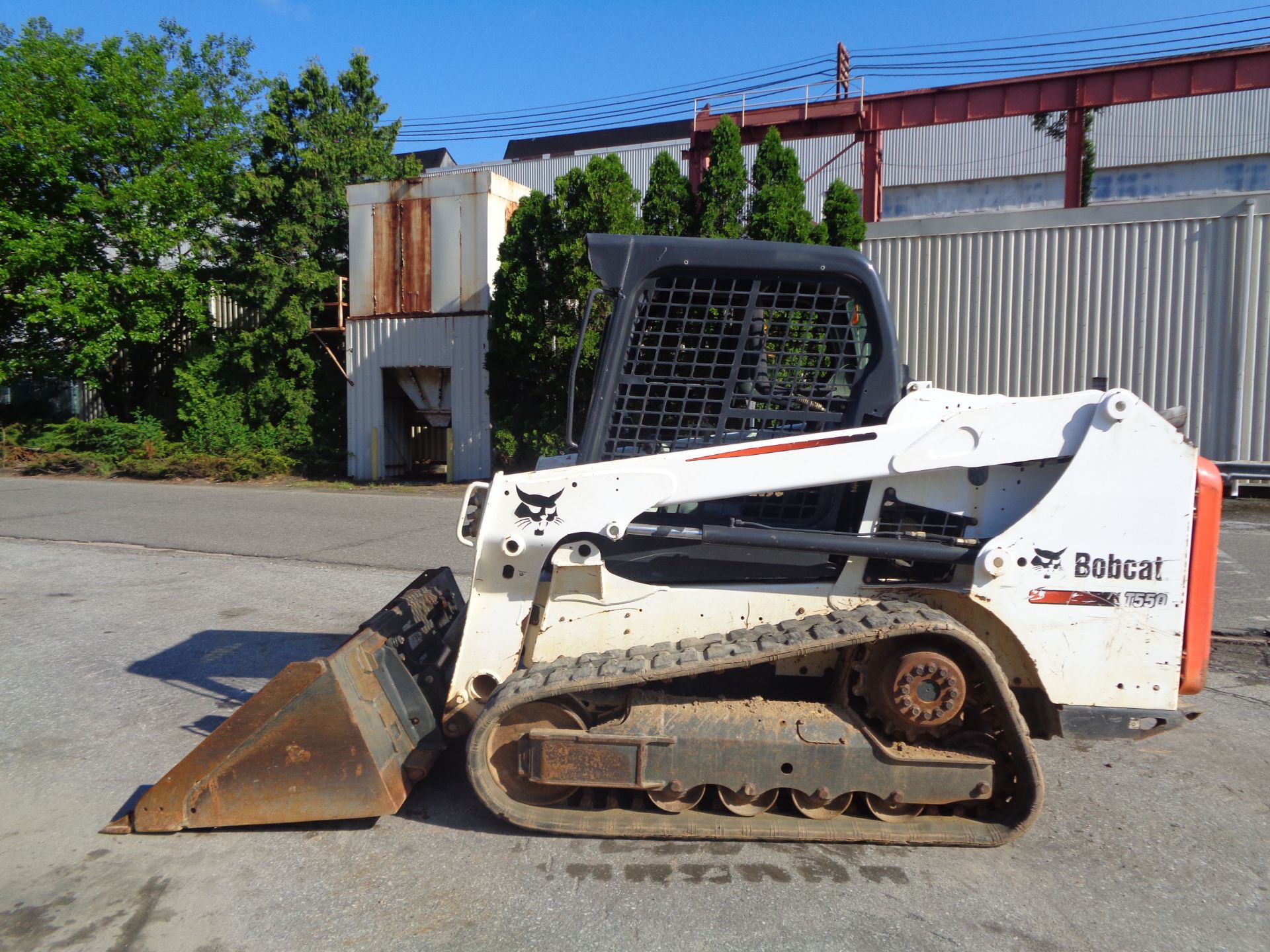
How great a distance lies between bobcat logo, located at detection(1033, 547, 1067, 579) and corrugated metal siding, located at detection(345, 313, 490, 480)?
47.9 feet

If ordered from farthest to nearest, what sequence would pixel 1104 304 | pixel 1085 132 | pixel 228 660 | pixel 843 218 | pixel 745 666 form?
1. pixel 1085 132
2. pixel 843 218
3. pixel 1104 304
4. pixel 228 660
5. pixel 745 666

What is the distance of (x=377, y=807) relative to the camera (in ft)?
11.8

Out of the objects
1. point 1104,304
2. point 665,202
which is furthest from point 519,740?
point 1104,304

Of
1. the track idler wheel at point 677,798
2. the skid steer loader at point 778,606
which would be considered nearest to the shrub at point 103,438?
the skid steer loader at point 778,606

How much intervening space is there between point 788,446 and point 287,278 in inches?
733

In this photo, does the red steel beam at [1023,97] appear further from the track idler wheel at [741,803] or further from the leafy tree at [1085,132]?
the track idler wheel at [741,803]

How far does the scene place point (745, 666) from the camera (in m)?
3.56

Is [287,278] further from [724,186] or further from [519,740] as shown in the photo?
[519,740]

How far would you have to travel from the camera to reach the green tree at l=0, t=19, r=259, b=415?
2034 centimetres

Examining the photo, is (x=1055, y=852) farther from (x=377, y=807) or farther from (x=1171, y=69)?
(x=1171, y=69)

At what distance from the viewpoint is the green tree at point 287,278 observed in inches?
785

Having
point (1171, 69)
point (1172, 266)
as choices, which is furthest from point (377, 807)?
point (1171, 69)

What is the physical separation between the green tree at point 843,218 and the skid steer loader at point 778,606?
40.4ft

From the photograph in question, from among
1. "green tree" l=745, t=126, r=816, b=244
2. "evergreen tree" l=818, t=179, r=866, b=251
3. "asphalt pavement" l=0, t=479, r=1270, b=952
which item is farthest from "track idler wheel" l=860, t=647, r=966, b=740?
"evergreen tree" l=818, t=179, r=866, b=251
